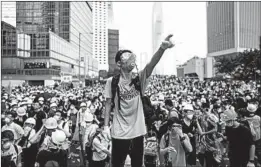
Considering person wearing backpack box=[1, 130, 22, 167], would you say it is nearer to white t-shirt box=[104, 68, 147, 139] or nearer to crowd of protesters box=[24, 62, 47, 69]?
white t-shirt box=[104, 68, 147, 139]

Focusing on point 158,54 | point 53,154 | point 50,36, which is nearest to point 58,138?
point 53,154

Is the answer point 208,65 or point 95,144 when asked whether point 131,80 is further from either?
point 208,65

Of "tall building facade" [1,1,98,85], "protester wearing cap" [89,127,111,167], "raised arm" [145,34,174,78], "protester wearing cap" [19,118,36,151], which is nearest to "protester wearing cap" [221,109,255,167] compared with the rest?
"protester wearing cap" [89,127,111,167]

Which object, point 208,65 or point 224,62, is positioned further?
point 208,65

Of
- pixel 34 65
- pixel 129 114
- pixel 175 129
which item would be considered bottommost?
pixel 175 129

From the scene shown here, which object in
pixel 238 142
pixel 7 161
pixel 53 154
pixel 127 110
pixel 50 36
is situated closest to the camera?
pixel 127 110

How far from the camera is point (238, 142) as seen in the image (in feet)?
17.3

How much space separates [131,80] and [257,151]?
5530 millimetres

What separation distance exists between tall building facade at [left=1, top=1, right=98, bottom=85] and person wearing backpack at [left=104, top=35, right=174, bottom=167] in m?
55.5

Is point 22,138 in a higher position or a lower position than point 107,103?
lower

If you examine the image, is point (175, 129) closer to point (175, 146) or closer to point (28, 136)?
point (175, 146)

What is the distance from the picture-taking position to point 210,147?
704 cm

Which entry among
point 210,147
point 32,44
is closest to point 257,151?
point 210,147

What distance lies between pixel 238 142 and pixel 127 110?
3.02 meters
